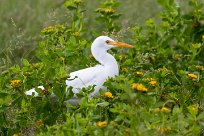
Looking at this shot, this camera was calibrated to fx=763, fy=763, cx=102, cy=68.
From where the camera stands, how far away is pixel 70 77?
502 cm

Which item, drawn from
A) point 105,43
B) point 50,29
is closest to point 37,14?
point 50,29

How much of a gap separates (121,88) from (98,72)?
115 centimetres

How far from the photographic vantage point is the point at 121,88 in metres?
4.08

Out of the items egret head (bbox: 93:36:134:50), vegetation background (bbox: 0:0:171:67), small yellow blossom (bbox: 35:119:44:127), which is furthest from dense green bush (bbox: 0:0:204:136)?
vegetation background (bbox: 0:0:171:67)

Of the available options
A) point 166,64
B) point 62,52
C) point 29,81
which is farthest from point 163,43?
point 29,81

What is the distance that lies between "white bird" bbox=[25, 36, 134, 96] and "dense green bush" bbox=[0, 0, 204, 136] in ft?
0.31

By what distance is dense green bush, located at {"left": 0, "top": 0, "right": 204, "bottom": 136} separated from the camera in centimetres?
388

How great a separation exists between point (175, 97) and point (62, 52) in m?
0.98

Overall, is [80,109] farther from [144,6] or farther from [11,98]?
[144,6]

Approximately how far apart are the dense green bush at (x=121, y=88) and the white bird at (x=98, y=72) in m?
0.09

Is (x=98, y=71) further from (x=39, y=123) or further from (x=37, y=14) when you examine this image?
(x=37, y=14)

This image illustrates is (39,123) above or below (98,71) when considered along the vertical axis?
below

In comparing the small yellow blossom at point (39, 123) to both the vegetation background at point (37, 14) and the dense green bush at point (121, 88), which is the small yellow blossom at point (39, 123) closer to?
the dense green bush at point (121, 88)

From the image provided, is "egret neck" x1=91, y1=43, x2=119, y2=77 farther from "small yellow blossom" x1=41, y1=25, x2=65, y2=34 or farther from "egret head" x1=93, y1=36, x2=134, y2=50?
"small yellow blossom" x1=41, y1=25, x2=65, y2=34
